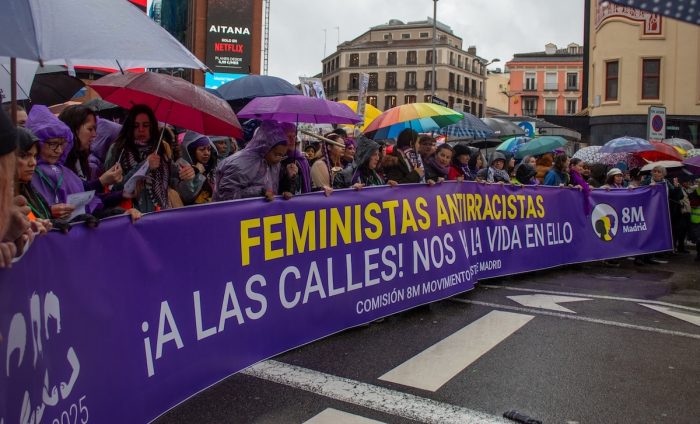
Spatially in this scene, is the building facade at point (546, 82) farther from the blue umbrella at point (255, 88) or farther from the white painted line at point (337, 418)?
the white painted line at point (337, 418)

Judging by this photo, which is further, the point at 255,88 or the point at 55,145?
the point at 255,88

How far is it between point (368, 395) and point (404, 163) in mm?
3763

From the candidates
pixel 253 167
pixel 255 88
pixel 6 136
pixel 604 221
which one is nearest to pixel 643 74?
pixel 604 221

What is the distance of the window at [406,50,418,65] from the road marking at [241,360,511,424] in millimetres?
107112

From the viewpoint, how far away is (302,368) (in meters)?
4.85

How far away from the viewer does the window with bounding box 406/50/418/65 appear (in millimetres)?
108088

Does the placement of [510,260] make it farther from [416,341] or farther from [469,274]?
[416,341]

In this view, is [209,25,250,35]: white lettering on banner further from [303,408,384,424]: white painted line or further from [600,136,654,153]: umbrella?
[303,408,384,424]: white painted line

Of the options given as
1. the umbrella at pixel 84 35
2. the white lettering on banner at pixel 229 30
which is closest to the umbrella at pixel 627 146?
the umbrella at pixel 84 35

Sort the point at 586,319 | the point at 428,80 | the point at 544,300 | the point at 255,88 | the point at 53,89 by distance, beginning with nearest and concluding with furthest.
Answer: the point at 586,319, the point at 544,300, the point at 53,89, the point at 255,88, the point at 428,80

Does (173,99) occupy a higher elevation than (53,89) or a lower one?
lower

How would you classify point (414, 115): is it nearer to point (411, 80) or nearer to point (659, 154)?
point (659, 154)

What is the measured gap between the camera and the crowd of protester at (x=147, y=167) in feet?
9.78

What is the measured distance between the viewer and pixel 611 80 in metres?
35.6
